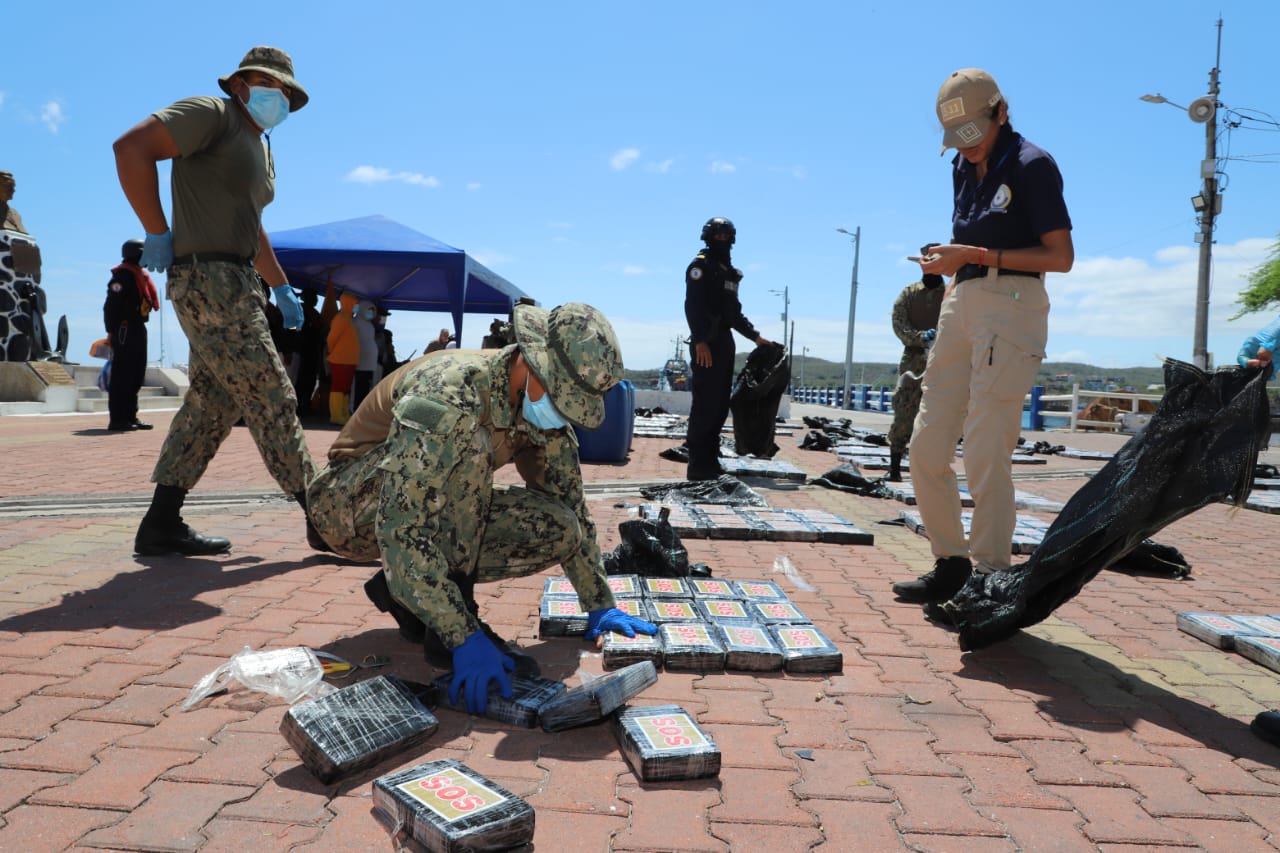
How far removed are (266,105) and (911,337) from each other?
567 cm

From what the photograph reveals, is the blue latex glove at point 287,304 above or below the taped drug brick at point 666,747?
above

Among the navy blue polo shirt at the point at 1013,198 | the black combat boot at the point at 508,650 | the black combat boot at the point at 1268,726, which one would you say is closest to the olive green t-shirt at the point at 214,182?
the black combat boot at the point at 508,650

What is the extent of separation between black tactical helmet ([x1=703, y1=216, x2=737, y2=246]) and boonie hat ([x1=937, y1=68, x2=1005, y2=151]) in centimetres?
371

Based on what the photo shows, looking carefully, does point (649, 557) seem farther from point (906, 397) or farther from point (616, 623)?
point (906, 397)

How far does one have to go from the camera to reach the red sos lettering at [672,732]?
2.02 meters

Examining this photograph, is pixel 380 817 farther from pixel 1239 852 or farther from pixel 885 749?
pixel 1239 852

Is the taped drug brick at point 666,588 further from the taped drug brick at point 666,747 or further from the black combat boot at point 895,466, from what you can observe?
the black combat boot at point 895,466

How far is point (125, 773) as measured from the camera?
1.91m

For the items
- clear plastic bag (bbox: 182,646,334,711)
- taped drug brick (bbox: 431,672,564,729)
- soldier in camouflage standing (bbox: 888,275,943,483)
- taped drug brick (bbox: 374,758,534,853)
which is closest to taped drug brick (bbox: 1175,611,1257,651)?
taped drug brick (bbox: 431,672,564,729)

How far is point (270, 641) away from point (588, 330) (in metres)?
1.55

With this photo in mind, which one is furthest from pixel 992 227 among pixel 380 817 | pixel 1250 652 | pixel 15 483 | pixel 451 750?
pixel 15 483

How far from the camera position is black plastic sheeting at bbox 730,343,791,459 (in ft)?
26.8

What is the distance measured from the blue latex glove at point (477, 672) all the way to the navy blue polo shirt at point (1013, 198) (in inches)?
92.5

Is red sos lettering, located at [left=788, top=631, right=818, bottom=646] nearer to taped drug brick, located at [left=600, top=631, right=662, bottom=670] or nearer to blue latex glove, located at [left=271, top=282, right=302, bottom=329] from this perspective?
taped drug brick, located at [left=600, top=631, right=662, bottom=670]
